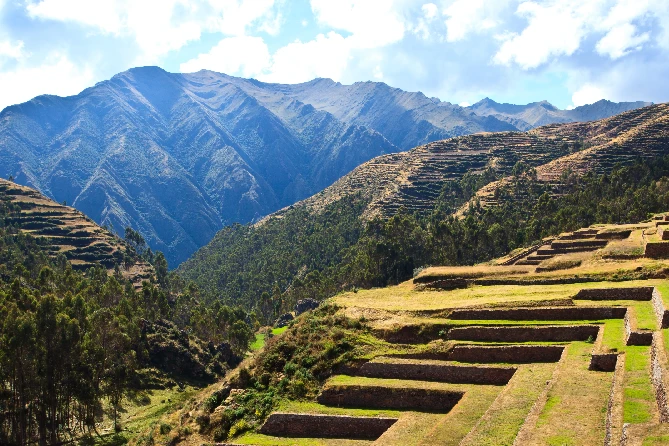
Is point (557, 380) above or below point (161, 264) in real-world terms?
below

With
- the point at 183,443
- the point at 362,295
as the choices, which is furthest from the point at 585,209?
the point at 183,443

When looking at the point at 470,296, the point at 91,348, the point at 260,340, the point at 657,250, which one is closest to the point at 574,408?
the point at 470,296

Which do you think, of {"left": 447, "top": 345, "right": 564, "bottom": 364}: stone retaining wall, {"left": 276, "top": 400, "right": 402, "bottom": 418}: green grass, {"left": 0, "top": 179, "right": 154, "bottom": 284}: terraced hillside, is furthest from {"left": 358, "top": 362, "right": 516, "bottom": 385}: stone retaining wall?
{"left": 0, "top": 179, "right": 154, "bottom": 284}: terraced hillside

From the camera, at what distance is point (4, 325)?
4681cm

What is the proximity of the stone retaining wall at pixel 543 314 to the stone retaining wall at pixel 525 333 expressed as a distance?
235cm

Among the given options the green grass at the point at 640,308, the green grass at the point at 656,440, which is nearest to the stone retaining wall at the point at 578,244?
the green grass at the point at 640,308

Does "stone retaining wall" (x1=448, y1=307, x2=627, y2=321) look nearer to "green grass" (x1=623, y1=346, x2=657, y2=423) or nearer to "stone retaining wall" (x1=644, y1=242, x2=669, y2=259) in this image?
"green grass" (x1=623, y1=346, x2=657, y2=423)

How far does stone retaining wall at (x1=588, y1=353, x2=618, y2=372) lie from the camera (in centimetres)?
2595

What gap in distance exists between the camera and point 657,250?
44688mm

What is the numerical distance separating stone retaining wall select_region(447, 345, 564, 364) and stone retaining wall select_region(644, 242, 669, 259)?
63.1 ft

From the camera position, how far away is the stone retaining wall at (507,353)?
31109 mm

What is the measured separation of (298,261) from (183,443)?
370 feet

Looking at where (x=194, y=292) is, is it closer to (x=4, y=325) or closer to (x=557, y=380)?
(x=4, y=325)

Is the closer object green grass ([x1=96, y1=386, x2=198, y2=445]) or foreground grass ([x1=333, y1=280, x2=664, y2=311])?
foreground grass ([x1=333, y1=280, x2=664, y2=311])
